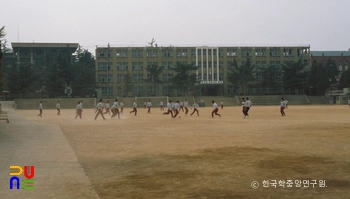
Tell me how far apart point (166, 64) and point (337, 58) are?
219 ft

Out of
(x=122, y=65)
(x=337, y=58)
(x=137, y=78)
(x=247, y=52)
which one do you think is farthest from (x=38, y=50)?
(x=337, y=58)

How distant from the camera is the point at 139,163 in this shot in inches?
353

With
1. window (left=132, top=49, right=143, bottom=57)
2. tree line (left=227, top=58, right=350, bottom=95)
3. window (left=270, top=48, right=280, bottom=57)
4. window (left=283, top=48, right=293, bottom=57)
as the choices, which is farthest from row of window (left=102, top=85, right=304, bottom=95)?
window (left=283, top=48, right=293, bottom=57)

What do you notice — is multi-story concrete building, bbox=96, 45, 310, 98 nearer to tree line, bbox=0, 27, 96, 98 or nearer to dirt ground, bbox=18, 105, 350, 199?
tree line, bbox=0, 27, 96, 98

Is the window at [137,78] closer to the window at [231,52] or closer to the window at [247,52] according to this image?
the window at [231,52]

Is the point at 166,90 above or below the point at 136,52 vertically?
below

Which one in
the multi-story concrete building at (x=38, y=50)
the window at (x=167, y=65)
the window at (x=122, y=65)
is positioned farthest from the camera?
the multi-story concrete building at (x=38, y=50)

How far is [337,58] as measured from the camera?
4722 inches

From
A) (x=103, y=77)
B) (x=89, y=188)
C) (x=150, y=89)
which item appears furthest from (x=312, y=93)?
(x=89, y=188)

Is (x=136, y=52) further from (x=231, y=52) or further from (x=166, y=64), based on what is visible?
(x=231, y=52)

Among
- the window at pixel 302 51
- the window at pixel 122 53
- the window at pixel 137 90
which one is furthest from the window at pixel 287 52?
the window at pixel 122 53

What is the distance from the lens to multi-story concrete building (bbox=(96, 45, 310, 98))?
287 feet

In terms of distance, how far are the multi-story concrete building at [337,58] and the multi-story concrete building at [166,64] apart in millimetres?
39245

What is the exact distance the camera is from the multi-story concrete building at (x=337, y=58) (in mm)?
119500
